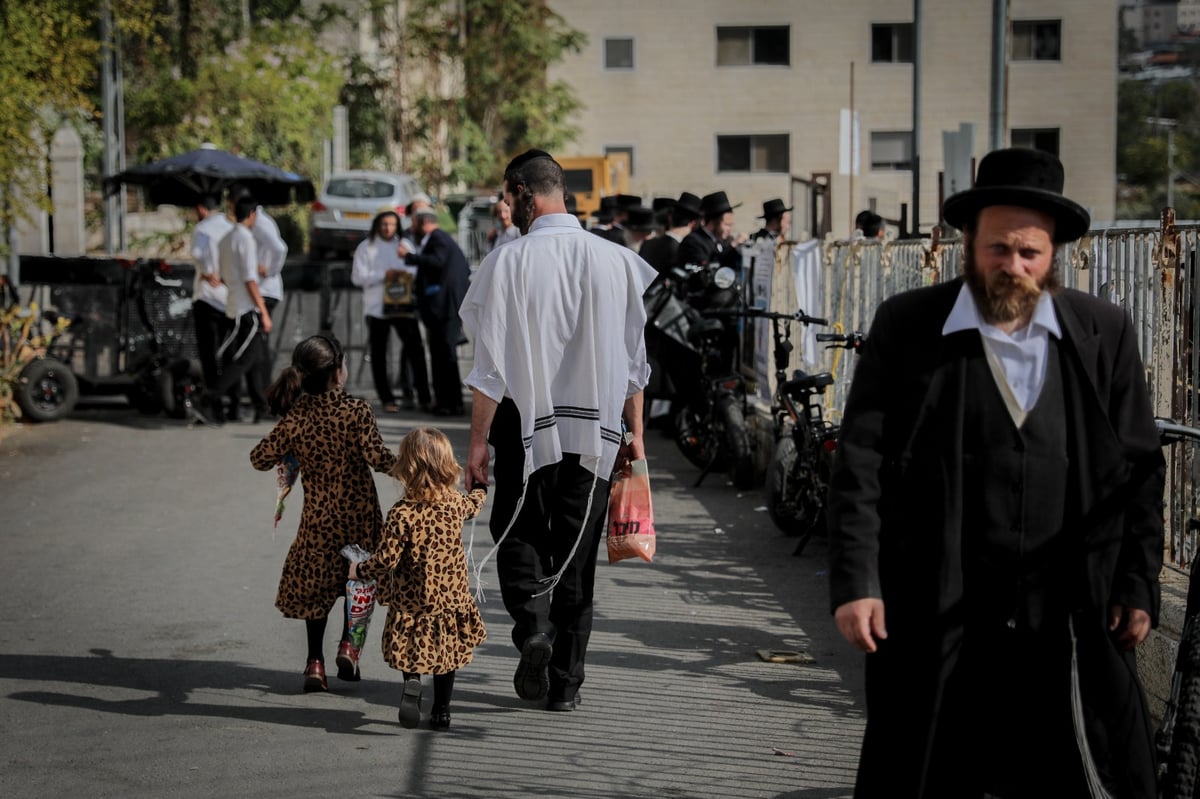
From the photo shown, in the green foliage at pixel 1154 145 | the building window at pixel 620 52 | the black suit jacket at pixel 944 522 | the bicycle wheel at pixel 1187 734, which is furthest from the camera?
the green foliage at pixel 1154 145

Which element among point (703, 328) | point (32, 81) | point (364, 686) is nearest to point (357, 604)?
point (364, 686)

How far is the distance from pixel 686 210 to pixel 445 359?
9.22 feet

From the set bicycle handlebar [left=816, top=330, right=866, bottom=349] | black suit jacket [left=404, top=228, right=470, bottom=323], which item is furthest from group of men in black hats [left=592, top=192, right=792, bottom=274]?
bicycle handlebar [left=816, top=330, right=866, bottom=349]

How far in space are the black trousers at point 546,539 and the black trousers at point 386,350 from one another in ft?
34.5

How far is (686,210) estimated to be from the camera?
49.7 ft

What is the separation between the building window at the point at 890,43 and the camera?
43312 millimetres

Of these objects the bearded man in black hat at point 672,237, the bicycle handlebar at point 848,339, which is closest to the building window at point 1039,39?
the bearded man in black hat at point 672,237

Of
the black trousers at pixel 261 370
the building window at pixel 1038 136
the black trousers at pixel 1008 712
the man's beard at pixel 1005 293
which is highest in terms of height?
the building window at pixel 1038 136

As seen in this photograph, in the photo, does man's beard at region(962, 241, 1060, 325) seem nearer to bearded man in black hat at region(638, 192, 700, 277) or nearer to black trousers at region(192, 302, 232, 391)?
bearded man in black hat at region(638, 192, 700, 277)

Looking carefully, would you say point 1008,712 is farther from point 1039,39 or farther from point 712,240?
point 1039,39

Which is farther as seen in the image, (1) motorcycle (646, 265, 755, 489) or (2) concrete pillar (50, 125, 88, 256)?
(2) concrete pillar (50, 125, 88, 256)

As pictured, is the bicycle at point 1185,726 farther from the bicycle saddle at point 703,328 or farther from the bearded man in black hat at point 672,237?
the bearded man in black hat at point 672,237

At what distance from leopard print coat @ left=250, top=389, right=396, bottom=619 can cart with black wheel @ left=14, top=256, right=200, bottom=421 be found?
967 cm

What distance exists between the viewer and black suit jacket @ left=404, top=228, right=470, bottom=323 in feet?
53.1
